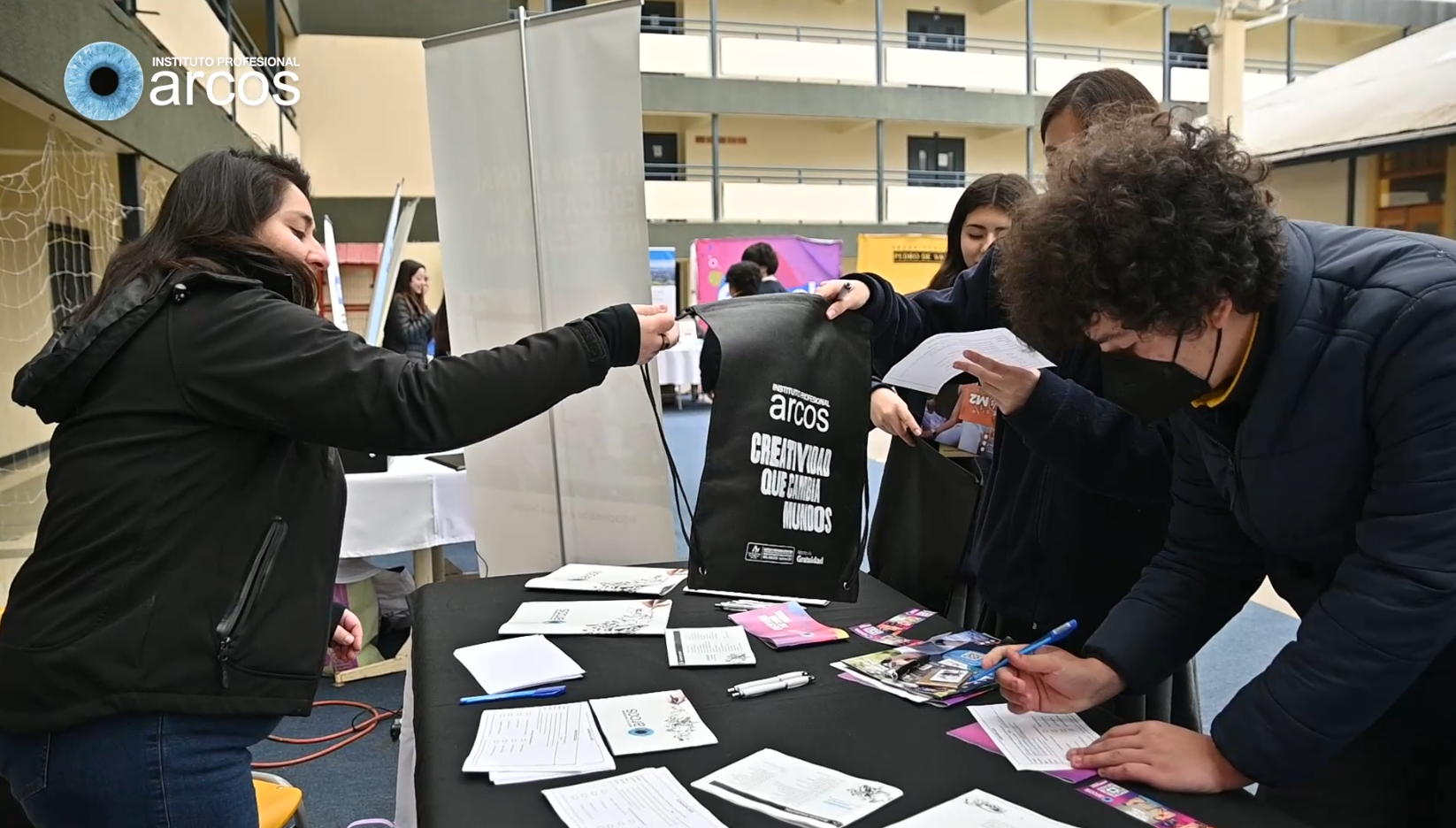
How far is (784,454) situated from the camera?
61.6 inches

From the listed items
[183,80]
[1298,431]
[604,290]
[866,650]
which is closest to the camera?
[1298,431]

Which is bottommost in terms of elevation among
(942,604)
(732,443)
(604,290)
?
(942,604)

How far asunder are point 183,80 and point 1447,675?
20.2 ft

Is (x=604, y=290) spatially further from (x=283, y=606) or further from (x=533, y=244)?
(x=283, y=606)

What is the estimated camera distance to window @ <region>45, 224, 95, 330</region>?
4.37 metres

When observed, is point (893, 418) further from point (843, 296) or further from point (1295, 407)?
point (1295, 407)

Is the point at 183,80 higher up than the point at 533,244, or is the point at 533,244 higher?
the point at 183,80

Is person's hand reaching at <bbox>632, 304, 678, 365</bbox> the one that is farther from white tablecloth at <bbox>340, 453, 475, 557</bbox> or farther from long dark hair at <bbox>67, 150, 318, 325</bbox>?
white tablecloth at <bbox>340, 453, 475, 557</bbox>

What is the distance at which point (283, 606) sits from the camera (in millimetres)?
1183

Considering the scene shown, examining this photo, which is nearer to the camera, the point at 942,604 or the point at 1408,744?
the point at 1408,744

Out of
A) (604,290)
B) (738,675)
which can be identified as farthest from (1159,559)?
(604,290)

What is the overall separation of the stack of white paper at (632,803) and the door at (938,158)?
16482 mm

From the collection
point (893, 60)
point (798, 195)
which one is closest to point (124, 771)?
point (798, 195)

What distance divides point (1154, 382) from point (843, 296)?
66 cm
